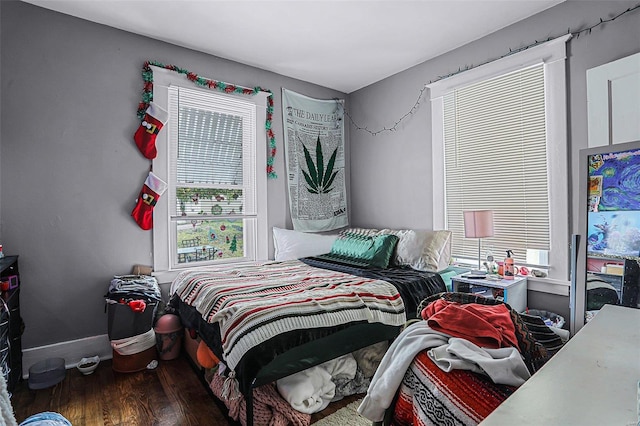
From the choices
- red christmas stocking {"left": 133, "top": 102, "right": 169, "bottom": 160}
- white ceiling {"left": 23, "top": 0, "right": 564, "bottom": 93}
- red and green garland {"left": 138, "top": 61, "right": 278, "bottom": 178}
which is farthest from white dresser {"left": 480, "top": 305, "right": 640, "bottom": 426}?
red and green garland {"left": 138, "top": 61, "right": 278, "bottom": 178}

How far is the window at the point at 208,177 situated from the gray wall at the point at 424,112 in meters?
1.37

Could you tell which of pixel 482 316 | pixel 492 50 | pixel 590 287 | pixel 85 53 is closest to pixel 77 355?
pixel 85 53

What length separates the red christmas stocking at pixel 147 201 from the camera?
117 inches

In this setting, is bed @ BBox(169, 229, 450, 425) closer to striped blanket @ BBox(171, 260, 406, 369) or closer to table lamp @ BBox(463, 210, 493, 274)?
striped blanket @ BBox(171, 260, 406, 369)

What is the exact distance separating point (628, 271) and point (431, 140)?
2460mm

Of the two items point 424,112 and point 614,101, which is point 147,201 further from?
point 614,101

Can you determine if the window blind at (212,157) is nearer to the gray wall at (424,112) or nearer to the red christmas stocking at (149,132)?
the red christmas stocking at (149,132)

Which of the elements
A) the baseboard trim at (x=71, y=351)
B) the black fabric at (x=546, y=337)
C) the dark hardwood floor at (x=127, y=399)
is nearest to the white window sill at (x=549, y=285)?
the black fabric at (x=546, y=337)

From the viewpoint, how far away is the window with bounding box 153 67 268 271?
3152mm

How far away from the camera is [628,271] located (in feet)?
4.32

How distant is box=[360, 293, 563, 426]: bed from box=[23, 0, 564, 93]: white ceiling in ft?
8.24

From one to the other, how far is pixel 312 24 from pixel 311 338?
99.6 inches

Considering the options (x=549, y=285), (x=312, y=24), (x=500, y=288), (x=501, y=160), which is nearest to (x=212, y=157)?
(x=312, y=24)

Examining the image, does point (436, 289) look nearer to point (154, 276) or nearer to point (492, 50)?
point (492, 50)
